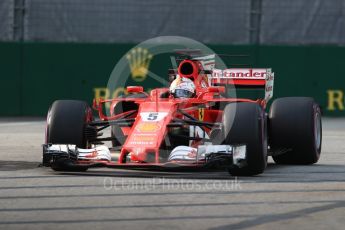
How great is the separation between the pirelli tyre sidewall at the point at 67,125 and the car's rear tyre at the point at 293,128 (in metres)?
2.62

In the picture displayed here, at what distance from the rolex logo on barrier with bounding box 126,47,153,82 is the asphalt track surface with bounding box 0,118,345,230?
1060cm

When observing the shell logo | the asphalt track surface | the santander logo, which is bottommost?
the asphalt track surface

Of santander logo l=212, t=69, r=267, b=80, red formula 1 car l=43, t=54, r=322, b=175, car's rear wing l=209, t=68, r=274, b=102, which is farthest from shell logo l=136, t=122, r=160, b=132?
santander logo l=212, t=69, r=267, b=80

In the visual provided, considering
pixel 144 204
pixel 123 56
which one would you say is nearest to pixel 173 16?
pixel 123 56

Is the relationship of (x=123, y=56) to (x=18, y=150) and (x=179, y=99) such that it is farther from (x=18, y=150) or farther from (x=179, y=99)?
(x=179, y=99)

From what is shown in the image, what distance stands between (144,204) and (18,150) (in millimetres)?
6567

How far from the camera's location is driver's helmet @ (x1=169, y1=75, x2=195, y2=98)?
13203mm

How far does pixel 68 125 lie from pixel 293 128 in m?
3.10

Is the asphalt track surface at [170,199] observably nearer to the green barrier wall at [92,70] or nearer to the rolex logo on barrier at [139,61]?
the rolex logo on barrier at [139,61]

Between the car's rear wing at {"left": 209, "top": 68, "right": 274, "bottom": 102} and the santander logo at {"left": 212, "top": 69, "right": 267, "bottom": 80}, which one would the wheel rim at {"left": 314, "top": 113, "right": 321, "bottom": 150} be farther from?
the santander logo at {"left": 212, "top": 69, "right": 267, "bottom": 80}

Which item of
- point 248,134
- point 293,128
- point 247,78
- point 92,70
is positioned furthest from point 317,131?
point 92,70

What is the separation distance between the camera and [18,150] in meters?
15.4

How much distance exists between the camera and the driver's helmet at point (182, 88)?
43.3ft

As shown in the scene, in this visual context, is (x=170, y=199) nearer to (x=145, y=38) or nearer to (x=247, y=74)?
(x=247, y=74)
